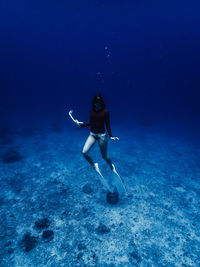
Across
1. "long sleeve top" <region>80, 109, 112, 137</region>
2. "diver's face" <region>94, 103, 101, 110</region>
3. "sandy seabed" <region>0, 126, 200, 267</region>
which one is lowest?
"sandy seabed" <region>0, 126, 200, 267</region>

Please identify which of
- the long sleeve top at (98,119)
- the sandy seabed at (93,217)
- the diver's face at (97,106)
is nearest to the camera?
the sandy seabed at (93,217)

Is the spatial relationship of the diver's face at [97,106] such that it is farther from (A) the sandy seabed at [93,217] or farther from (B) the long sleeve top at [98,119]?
(A) the sandy seabed at [93,217]

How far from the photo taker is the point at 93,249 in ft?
10.6

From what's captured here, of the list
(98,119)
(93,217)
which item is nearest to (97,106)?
(98,119)

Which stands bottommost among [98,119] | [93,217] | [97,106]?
[93,217]

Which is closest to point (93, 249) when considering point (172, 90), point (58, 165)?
point (58, 165)

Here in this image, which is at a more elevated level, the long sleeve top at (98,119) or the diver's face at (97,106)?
the diver's face at (97,106)

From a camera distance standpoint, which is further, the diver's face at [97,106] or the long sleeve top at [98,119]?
the long sleeve top at [98,119]

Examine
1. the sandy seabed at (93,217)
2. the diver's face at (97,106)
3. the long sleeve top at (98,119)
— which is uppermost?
the diver's face at (97,106)

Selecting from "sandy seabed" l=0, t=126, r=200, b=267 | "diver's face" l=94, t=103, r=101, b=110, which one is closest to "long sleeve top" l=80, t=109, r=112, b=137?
"diver's face" l=94, t=103, r=101, b=110

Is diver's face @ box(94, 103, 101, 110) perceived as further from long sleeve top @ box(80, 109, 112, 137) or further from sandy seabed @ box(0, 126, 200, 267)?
sandy seabed @ box(0, 126, 200, 267)

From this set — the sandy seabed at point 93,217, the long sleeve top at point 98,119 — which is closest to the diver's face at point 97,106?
the long sleeve top at point 98,119

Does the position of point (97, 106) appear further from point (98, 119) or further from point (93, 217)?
point (93, 217)

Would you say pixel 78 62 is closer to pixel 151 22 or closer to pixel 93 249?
pixel 151 22
